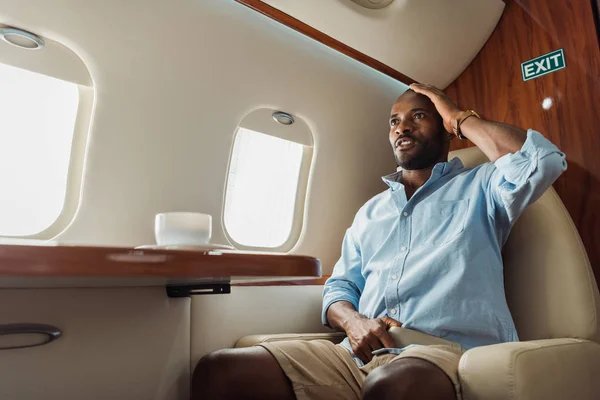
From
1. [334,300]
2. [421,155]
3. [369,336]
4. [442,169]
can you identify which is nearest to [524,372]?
[369,336]

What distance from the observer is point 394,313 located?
4.72ft

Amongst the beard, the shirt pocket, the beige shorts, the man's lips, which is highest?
the man's lips

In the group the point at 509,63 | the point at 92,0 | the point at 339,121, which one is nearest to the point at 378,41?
the point at 339,121

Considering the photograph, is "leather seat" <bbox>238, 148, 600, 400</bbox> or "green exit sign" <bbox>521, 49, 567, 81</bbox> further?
"green exit sign" <bbox>521, 49, 567, 81</bbox>

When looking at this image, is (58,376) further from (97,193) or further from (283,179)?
(283,179)

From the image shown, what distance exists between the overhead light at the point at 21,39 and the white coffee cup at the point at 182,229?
0.86 meters

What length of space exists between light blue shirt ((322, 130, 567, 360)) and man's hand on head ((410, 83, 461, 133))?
0.50 feet

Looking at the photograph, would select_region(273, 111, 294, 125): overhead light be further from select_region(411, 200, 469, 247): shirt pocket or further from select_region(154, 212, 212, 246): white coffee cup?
select_region(154, 212, 212, 246): white coffee cup

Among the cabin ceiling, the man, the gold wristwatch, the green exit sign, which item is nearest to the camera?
the man

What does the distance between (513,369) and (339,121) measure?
1.44 m

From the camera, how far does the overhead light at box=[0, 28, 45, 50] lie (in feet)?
4.24

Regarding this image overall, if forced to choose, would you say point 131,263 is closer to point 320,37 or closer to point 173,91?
point 173,91

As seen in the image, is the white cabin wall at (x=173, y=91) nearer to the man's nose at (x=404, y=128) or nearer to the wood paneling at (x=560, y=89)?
the man's nose at (x=404, y=128)

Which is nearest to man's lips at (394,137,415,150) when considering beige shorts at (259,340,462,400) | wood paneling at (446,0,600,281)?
wood paneling at (446,0,600,281)
